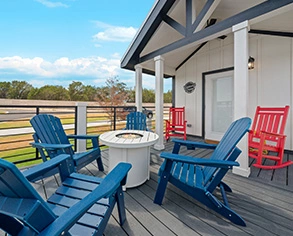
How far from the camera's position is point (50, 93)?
44.2ft

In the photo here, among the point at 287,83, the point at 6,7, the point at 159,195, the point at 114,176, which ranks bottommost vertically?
the point at 159,195

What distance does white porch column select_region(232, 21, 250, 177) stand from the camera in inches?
94.1

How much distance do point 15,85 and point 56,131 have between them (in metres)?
14.6

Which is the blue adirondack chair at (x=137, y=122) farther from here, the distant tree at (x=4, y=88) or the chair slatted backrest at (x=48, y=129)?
the distant tree at (x=4, y=88)

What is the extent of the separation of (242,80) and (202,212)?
198cm

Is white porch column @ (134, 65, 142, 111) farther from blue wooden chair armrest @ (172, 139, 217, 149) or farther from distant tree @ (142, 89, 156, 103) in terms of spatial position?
distant tree @ (142, 89, 156, 103)

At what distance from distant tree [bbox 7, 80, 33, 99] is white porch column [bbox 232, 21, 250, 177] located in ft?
51.0

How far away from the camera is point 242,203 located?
1.74 metres

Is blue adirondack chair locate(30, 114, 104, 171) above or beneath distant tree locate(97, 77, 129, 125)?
beneath

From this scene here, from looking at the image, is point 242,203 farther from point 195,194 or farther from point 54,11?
point 54,11

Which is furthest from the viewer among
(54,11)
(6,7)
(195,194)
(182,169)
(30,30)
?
(30,30)

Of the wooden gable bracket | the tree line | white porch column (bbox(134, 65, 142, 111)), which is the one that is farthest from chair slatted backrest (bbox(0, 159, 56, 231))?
the tree line

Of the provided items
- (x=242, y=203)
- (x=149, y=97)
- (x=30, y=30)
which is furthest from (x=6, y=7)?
(x=242, y=203)

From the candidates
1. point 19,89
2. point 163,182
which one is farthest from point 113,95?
point 19,89
